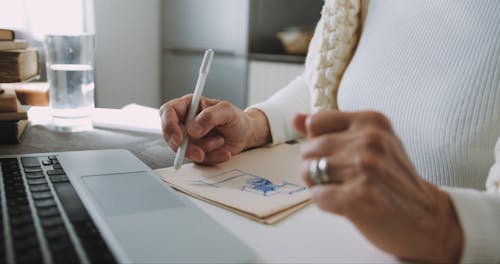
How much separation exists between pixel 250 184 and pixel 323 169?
206mm

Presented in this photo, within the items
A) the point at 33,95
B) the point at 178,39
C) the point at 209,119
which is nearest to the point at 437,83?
the point at 209,119

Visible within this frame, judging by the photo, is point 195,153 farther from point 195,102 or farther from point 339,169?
point 339,169

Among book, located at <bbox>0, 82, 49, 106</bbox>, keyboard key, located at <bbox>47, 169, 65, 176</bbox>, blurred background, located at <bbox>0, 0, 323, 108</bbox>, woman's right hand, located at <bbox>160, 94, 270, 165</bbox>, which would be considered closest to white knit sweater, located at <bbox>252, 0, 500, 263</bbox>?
woman's right hand, located at <bbox>160, 94, 270, 165</bbox>

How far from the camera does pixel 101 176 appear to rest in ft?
1.65

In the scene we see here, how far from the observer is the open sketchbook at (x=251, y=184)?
0.46 m

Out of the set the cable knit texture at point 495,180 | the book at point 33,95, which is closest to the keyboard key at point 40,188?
the cable knit texture at point 495,180

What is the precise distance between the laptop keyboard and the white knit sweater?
15.2 inches

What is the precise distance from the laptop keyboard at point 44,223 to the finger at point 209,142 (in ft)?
0.63

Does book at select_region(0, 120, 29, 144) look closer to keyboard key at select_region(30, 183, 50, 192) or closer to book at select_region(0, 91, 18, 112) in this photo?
book at select_region(0, 91, 18, 112)

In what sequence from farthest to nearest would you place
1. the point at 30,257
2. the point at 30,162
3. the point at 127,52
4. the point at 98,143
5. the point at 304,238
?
1. the point at 127,52
2. the point at 98,143
3. the point at 30,162
4. the point at 304,238
5. the point at 30,257

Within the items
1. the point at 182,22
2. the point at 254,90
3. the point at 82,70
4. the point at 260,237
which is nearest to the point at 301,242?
the point at 260,237

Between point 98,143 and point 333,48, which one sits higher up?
point 333,48

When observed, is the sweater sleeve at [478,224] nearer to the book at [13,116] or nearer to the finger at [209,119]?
the finger at [209,119]

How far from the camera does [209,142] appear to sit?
2.02ft
